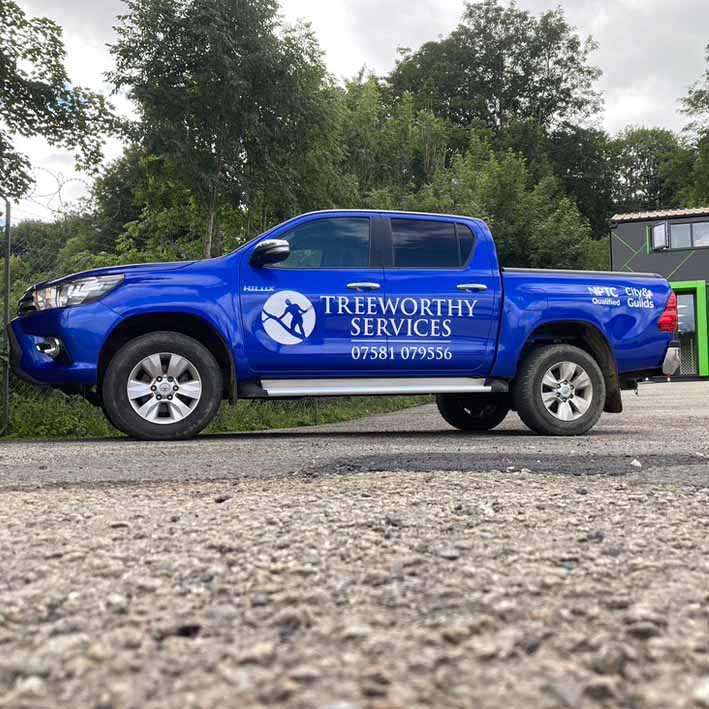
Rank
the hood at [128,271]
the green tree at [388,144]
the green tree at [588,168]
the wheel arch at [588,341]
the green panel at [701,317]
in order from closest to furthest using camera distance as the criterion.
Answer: the hood at [128,271] < the wheel arch at [588,341] < the green tree at [388,144] < the green panel at [701,317] < the green tree at [588,168]

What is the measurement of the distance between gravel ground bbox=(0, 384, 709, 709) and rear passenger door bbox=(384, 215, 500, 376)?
2873 millimetres

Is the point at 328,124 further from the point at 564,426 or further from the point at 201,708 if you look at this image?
the point at 201,708

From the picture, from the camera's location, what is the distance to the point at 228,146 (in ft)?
43.8

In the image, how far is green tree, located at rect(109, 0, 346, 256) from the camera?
12703 mm

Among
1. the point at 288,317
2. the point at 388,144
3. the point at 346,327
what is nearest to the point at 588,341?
the point at 346,327

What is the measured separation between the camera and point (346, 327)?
20.8 ft

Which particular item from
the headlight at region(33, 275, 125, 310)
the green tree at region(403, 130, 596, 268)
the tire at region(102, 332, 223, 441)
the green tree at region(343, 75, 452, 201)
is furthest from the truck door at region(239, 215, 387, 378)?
the green tree at region(403, 130, 596, 268)

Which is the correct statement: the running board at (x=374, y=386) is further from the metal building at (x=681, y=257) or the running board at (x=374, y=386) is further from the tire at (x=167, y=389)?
the metal building at (x=681, y=257)

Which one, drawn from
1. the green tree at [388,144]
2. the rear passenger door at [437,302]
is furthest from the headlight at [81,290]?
the green tree at [388,144]

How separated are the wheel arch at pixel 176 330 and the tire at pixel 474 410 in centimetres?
245

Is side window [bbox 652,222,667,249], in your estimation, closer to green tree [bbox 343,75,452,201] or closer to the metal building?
the metal building

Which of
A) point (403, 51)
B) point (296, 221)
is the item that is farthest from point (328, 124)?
point (403, 51)

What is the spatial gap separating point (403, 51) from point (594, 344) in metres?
38.0

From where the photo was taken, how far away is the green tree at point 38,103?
1217cm
